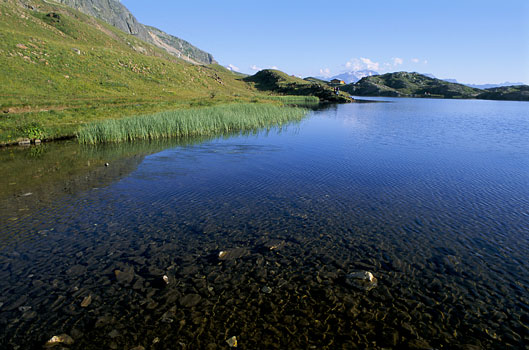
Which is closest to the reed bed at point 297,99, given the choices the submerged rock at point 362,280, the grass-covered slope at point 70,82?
the grass-covered slope at point 70,82

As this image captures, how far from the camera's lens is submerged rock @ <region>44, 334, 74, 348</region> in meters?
6.00

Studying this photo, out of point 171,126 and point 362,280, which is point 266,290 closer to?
point 362,280

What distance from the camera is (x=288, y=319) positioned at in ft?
22.2

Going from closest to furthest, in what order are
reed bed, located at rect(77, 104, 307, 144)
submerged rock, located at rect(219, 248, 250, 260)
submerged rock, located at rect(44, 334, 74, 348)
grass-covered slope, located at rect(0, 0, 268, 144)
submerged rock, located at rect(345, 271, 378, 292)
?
submerged rock, located at rect(44, 334, 74, 348) → submerged rock, located at rect(345, 271, 378, 292) → submerged rock, located at rect(219, 248, 250, 260) → reed bed, located at rect(77, 104, 307, 144) → grass-covered slope, located at rect(0, 0, 268, 144)

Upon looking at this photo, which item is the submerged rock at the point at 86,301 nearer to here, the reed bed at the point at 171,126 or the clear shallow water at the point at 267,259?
the clear shallow water at the point at 267,259

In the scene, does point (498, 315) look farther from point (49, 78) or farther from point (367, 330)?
point (49, 78)

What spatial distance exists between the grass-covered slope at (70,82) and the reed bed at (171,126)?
4534 millimetres

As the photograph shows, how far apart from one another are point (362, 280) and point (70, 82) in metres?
76.4

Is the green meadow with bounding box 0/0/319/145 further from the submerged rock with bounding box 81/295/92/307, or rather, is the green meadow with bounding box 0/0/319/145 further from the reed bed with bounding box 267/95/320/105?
the submerged rock with bounding box 81/295/92/307

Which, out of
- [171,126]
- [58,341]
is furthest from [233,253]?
[171,126]

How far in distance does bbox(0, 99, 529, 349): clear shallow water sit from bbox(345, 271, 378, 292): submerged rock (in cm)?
15

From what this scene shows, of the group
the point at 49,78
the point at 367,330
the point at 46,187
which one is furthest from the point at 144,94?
the point at 367,330

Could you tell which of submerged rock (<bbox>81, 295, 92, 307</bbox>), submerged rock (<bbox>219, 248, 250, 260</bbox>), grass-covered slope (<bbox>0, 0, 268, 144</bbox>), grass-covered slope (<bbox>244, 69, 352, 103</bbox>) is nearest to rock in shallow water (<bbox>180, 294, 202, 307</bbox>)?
submerged rock (<bbox>219, 248, 250, 260</bbox>)

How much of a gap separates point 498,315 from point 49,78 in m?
79.6
